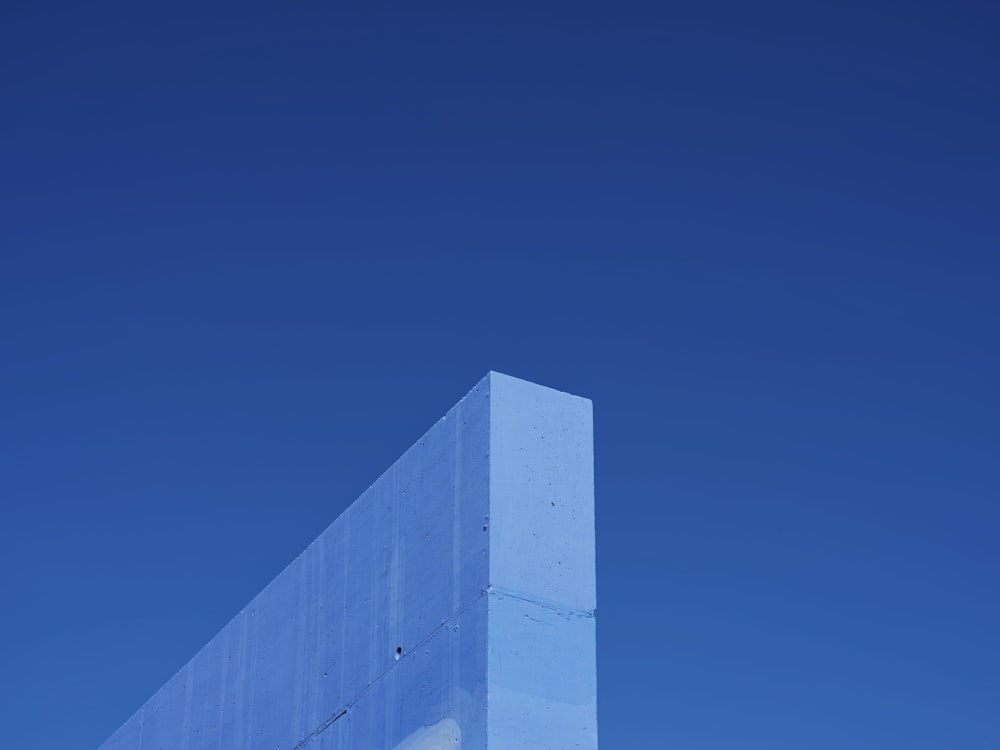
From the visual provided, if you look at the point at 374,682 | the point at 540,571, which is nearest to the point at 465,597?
the point at 540,571

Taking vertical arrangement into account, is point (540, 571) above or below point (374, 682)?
above

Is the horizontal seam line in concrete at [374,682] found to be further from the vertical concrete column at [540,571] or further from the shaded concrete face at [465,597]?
the vertical concrete column at [540,571]

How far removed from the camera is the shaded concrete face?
773 centimetres

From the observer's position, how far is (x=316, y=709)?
383 inches

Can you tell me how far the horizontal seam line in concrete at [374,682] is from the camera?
26.3 ft

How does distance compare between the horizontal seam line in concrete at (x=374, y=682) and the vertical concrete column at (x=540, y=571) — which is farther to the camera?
the horizontal seam line in concrete at (x=374, y=682)

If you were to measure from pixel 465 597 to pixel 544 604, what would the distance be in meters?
0.42

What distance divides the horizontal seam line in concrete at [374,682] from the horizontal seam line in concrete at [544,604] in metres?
0.06

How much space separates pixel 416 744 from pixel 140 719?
5473 mm

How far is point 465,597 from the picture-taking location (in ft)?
26.4

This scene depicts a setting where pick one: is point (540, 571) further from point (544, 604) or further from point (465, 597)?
point (465, 597)

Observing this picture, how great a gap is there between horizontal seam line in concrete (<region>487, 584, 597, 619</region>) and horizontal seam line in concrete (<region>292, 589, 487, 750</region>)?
2.4 inches

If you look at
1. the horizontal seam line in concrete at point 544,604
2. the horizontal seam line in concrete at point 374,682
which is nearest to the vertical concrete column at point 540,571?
the horizontal seam line in concrete at point 544,604

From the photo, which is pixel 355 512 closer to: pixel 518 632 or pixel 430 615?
pixel 430 615
